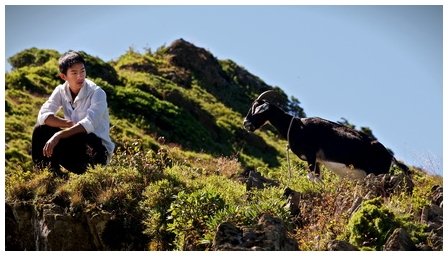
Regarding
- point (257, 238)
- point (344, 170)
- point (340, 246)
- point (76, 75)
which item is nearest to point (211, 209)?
point (257, 238)

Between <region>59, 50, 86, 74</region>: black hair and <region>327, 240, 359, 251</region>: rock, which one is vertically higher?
<region>59, 50, 86, 74</region>: black hair

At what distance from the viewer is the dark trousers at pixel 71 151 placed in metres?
12.4

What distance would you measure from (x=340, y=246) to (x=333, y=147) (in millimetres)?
4390

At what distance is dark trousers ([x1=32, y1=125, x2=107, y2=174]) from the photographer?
40.8 ft

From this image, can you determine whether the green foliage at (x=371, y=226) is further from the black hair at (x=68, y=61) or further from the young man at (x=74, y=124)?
the black hair at (x=68, y=61)

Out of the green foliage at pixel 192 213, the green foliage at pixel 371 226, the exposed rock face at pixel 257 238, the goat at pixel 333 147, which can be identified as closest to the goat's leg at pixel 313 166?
the goat at pixel 333 147

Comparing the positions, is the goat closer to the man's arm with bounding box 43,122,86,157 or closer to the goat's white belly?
the goat's white belly

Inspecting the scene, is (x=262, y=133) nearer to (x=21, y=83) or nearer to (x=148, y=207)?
(x=21, y=83)

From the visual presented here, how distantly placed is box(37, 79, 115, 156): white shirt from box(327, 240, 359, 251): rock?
14.5ft

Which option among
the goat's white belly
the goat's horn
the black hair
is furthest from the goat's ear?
the black hair

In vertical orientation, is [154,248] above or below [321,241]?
below

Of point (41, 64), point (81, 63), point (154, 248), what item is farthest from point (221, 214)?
point (41, 64)

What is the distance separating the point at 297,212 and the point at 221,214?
133 centimetres

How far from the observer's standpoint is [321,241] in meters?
10.3
